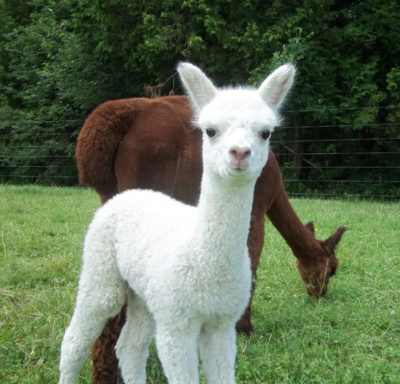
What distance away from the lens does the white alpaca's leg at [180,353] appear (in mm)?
1934

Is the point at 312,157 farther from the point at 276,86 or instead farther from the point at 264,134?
the point at 264,134

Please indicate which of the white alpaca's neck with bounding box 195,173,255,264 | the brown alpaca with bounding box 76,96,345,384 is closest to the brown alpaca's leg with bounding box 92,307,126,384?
the brown alpaca with bounding box 76,96,345,384

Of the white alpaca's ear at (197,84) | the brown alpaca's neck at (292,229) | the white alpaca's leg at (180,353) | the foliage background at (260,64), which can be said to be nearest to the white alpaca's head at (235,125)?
the white alpaca's ear at (197,84)

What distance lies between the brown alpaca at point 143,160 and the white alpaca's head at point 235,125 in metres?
0.83

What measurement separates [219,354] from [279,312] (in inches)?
71.0

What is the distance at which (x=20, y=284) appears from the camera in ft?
13.5

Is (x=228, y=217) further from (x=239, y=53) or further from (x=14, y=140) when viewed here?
(x=14, y=140)

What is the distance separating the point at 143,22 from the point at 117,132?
10478 mm

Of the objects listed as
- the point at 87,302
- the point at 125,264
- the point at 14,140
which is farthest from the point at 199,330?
the point at 14,140

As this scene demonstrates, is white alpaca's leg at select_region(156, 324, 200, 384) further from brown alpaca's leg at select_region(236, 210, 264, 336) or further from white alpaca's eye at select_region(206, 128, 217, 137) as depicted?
brown alpaca's leg at select_region(236, 210, 264, 336)

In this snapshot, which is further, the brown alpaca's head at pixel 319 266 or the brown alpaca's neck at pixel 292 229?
the brown alpaca's head at pixel 319 266

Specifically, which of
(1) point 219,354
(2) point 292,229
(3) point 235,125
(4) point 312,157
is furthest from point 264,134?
(4) point 312,157

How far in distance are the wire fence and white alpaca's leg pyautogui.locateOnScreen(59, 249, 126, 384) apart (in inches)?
333

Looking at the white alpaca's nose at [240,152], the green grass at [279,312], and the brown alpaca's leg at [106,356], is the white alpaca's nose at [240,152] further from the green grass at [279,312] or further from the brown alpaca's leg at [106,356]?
the green grass at [279,312]
